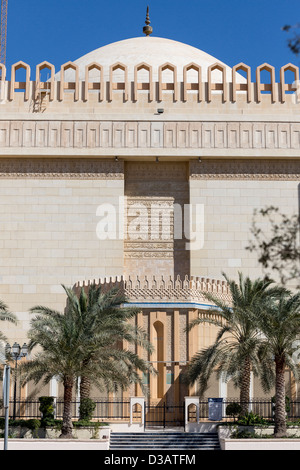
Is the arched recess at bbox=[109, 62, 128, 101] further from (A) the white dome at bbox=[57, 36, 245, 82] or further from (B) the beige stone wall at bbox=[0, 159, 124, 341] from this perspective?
(A) the white dome at bbox=[57, 36, 245, 82]

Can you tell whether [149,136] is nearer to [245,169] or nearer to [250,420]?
[245,169]

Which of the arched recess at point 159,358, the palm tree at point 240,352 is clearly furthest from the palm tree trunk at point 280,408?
the arched recess at point 159,358

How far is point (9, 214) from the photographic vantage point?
26844 mm

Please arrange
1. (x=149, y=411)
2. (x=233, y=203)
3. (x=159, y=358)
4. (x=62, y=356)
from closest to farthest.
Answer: (x=62, y=356)
(x=149, y=411)
(x=159, y=358)
(x=233, y=203)

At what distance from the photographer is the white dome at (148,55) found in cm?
3319

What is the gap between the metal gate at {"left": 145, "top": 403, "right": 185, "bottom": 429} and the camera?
22375 millimetres

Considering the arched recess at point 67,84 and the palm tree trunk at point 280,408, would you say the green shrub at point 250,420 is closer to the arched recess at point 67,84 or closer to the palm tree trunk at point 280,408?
the palm tree trunk at point 280,408

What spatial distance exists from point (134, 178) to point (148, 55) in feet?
27.4

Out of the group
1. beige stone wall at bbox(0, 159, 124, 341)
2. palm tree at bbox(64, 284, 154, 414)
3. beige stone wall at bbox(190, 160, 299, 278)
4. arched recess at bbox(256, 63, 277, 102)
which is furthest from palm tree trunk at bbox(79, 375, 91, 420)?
arched recess at bbox(256, 63, 277, 102)

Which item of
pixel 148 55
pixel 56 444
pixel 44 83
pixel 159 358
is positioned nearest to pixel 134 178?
pixel 44 83

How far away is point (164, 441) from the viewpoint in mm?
19734

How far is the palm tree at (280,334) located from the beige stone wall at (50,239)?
790 centimetres

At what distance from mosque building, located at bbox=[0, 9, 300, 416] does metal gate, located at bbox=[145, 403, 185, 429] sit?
4845mm

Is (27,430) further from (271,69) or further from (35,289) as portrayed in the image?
(271,69)
